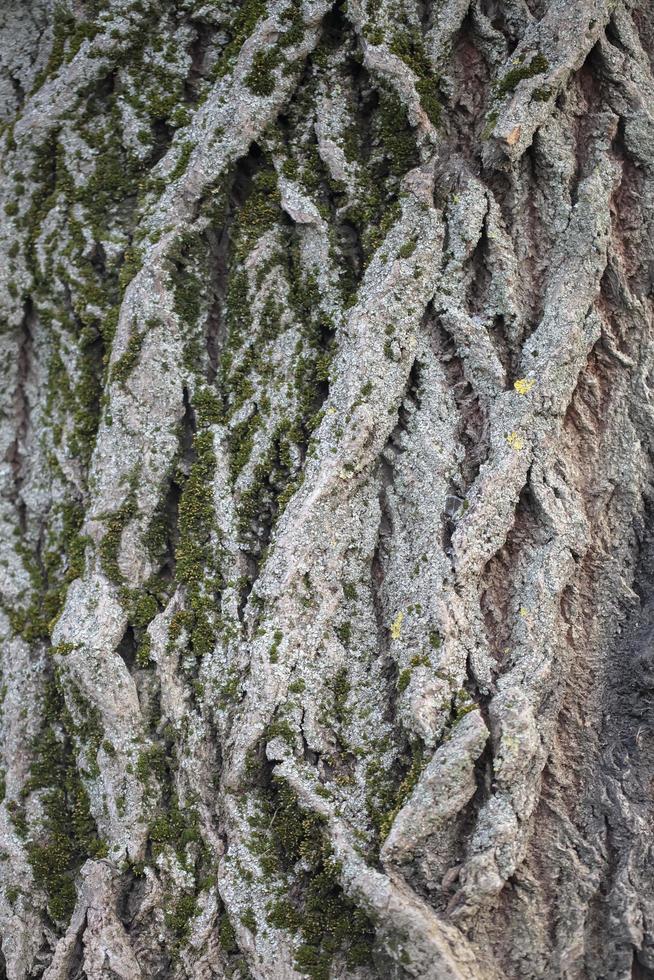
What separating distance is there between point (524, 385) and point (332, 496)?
0.84 m

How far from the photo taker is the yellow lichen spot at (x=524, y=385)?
289cm

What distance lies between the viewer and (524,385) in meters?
2.90

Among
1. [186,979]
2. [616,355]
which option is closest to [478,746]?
[186,979]

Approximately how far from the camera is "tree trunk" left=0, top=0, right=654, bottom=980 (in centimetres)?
265

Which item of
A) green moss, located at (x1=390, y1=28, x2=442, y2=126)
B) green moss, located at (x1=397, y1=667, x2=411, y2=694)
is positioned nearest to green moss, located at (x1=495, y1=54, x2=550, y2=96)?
green moss, located at (x1=390, y1=28, x2=442, y2=126)

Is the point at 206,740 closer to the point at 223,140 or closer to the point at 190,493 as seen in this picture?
the point at 190,493

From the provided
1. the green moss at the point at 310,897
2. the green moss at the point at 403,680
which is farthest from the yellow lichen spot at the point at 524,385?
the green moss at the point at 310,897

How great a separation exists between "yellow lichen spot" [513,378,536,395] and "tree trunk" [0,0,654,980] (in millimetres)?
24

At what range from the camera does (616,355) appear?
9.88 feet

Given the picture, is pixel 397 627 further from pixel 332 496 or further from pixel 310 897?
pixel 310 897

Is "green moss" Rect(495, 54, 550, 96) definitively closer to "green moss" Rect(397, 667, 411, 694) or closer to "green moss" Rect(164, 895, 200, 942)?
"green moss" Rect(397, 667, 411, 694)

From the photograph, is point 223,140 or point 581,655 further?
point 223,140

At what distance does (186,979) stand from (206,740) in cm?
81

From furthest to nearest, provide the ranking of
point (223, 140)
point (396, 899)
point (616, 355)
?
point (223, 140)
point (616, 355)
point (396, 899)
